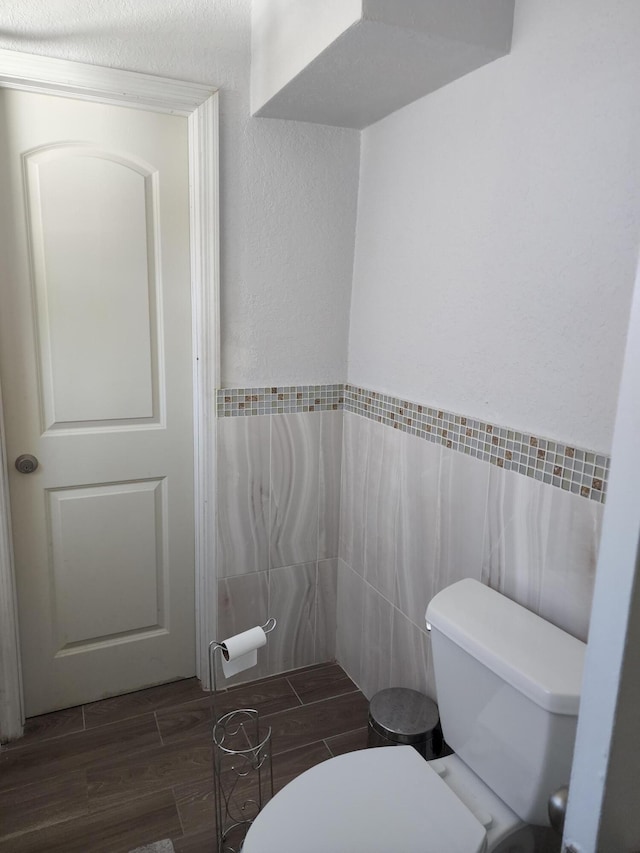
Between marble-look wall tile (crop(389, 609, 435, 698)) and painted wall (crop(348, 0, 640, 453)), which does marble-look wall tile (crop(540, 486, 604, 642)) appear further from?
marble-look wall tile (crop(389, 609, 435, 698))

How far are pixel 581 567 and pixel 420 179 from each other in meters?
1.16

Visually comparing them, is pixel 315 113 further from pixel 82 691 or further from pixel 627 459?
pixel 82 691

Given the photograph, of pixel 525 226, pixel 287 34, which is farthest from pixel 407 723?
pixel 287 34

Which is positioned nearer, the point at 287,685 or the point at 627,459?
the point at 627,459

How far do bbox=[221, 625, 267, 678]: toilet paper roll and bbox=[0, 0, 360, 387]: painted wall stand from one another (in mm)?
850

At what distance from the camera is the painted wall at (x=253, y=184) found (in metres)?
1.68

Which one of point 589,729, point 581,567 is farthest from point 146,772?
point 589,729

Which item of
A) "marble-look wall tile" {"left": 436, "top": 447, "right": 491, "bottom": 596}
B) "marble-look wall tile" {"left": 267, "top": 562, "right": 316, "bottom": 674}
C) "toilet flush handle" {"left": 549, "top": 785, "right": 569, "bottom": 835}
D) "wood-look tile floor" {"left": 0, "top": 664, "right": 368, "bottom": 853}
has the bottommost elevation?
"wood-look tile floor" {"left": 0, "top": 664, "right": 368, "bottom": 853}

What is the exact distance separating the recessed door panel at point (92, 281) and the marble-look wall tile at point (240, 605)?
2.32 feet

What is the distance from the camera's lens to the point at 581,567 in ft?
4.24

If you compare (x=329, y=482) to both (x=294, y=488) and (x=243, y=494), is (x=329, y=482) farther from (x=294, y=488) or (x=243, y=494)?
(x=243, y=494)

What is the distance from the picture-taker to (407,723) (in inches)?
64.2

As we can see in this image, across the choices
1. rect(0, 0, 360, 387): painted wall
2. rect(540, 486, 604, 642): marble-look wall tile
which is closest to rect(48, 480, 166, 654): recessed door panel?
rect(0, 0, 360, 387): painted wall

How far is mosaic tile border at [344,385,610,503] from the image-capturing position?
1.26 meters
